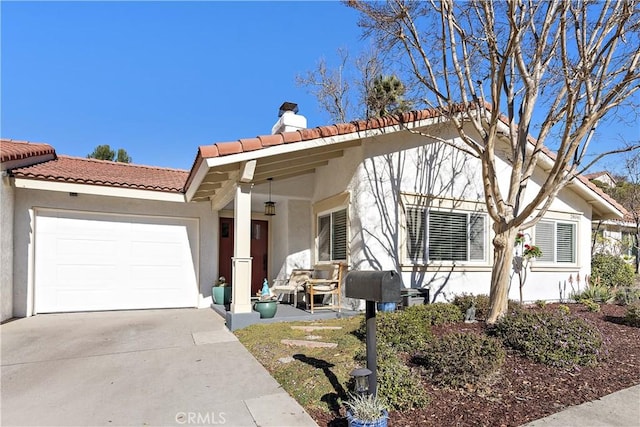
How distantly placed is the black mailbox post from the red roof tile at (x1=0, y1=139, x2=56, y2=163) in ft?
26.5

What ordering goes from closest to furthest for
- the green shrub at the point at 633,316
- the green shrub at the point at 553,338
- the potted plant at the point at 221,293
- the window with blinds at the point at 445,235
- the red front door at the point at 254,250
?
the green shrub at the point at 553,338, the green shrub at the point at 633,316, the window with blinds at the point at 445,235, the potted plant at the point at 221,293, the red front door at the point at 254,250

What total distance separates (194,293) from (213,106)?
9.51 meters

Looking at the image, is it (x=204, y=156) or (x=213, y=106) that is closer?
(x=204, y=156)

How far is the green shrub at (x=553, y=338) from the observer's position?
4.61 meters

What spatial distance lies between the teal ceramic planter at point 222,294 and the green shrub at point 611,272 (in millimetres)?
11670

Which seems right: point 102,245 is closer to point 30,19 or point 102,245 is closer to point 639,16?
point 30,19

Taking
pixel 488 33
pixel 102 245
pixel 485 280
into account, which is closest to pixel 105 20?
pixel 102 245

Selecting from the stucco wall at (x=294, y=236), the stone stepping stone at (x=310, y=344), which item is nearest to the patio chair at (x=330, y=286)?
the stucco wall at (x=294, y=236)

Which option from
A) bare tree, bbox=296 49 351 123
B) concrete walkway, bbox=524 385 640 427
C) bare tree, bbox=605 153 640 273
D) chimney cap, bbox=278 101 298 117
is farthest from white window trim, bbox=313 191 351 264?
bare tree, bbox=296 49 351 123

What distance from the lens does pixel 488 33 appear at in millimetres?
6000

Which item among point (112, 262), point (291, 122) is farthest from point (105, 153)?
point (291, 122)

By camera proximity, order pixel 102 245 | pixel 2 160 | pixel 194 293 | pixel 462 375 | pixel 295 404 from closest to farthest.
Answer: pixel 295 404, pixel 462 375, pixel 2 160, pixel 102 245, pixel 194 293

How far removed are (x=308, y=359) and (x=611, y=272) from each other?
497 inches

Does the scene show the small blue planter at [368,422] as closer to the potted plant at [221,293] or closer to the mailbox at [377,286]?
the mailbox at [377,286]
